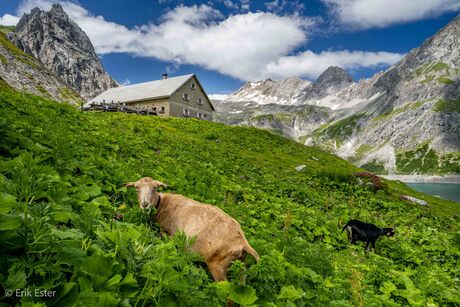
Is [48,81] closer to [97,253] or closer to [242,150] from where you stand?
[242,150]

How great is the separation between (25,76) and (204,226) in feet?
440

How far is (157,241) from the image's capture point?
589 cm

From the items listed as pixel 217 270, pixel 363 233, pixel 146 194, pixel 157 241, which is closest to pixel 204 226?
pixel 217 270

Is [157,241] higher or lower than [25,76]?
lower

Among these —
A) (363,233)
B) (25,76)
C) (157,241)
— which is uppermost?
(25,76)

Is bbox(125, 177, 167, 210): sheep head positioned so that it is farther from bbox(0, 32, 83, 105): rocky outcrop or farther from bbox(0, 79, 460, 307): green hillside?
bbox(0, 32, 83, 105): rocky outcrop

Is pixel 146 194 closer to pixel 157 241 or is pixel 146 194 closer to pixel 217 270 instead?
pixel 157 241

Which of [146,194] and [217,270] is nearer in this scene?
[217,270]

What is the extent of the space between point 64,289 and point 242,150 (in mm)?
32935

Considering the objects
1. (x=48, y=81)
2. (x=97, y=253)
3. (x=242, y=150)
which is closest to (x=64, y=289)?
(x=97, y=253)

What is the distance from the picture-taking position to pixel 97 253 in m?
3.42

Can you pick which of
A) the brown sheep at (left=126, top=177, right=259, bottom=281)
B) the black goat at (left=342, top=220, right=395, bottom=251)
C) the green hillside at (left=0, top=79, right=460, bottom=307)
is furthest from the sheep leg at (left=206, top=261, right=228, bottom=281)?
the black goat at (left=342, top=220, right=395, bottom=251)

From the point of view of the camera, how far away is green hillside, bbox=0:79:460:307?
9.66ft

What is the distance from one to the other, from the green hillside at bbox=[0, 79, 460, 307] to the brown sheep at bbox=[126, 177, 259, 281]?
264mm
